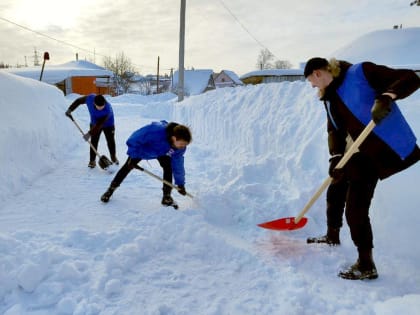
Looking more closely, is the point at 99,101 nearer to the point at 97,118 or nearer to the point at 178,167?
the point at 97,118

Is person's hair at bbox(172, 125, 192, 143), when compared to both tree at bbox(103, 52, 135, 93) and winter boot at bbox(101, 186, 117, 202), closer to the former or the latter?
winter boot at bbox(101, 186, 117, 202)

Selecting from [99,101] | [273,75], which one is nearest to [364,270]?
[99,101]

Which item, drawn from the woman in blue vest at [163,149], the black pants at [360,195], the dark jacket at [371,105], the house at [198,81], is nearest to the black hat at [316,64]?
the dark jacket at [371,105]

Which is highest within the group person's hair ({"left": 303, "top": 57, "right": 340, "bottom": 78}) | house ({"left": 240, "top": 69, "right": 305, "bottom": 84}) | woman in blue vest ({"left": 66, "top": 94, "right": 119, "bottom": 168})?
house ({"left": 240, "top": 69, "right": 305, "bottom": 84})

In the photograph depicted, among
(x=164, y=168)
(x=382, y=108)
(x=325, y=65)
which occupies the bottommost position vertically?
(x=164, y=168)

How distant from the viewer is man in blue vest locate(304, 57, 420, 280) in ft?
6.41

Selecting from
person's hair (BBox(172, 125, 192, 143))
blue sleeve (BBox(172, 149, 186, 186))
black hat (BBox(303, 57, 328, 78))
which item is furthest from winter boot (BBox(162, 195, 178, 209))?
black hat (BBox(303, 57, 328, 78))

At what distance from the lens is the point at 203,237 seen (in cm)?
282

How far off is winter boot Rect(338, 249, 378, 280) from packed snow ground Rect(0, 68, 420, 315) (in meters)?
0.05

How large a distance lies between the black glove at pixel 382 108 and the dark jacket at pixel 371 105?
70 millimetres

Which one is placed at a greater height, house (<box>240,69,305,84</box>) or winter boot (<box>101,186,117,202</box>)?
house (<box>240,69,305,84</box>)

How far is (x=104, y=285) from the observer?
6.98 ft

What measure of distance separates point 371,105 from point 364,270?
1128 millimetres

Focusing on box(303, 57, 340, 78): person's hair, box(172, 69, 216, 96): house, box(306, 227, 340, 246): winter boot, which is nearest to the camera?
box(303, 57, 340, 78): person's hair
